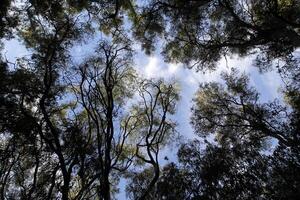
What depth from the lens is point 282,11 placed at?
17.4m

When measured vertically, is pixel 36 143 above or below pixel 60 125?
below

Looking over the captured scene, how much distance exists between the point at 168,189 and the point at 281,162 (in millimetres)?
5095

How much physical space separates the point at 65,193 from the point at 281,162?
978 cm

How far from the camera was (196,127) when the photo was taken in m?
22.2

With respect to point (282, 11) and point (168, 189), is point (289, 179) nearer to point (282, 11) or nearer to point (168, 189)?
point (168, 189)

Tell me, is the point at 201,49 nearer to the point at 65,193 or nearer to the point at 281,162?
the point at 281,162

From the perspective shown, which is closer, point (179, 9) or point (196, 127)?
point (179, 9)

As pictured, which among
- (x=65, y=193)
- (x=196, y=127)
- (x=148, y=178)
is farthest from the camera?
(x=196, y=127)

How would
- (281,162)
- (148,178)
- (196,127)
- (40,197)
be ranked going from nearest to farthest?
(40,197)
(281,162)
(148,178)
(196,127)

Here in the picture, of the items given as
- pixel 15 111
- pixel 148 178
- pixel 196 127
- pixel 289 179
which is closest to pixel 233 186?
pixel 289 179

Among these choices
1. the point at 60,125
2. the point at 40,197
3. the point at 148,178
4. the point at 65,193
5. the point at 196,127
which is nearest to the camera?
the point at 65,193

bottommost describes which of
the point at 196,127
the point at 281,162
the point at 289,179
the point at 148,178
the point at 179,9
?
the point at 289,179

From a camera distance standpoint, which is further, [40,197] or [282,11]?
[282,11]

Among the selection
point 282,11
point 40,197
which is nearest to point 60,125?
point 40,197
